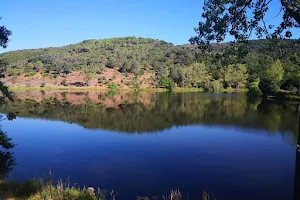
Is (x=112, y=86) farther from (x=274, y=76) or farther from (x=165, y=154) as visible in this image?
(x=165, y=154)

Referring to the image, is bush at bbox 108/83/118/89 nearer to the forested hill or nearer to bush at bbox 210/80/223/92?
the forested hill

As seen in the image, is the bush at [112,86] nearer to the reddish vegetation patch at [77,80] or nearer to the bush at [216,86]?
the reddish vegetation patch at [77,80]

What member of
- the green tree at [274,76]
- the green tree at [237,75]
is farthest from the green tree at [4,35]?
the green tree at [237,75]

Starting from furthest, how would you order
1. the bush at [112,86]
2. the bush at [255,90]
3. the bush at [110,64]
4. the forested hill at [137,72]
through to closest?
the bush at [110,64], the bush at [112,86], the forested hill at [137,72], the bush at [255,90]

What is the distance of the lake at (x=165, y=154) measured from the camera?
48.3 ft

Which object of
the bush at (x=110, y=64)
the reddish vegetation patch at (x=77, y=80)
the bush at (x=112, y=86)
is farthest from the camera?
the bush at (x=110, y=64)

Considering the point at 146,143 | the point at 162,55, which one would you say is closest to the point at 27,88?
the point at 162,55

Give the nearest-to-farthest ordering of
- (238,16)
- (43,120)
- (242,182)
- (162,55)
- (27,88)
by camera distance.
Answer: (238,16), (242,182), (43,120), (27,88), (162,55)

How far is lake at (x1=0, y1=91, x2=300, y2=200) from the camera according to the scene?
1473 centimetres

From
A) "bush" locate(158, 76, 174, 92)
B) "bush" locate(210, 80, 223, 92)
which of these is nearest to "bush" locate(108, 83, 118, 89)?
"bush" locate(158, 76, 174, 92)

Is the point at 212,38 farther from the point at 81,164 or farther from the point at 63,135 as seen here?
the point at 63,135

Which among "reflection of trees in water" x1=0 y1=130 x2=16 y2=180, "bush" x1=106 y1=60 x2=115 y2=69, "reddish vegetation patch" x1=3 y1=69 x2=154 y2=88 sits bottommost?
"reflection of trees in water" x1=0 y1=130 x2=16 y2=180

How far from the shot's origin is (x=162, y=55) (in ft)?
502

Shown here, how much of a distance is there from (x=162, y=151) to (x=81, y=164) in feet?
20.1
